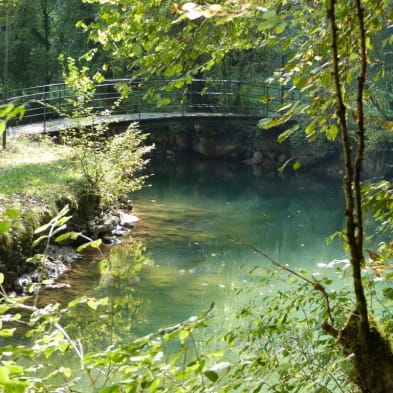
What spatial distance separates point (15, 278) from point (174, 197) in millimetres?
8833

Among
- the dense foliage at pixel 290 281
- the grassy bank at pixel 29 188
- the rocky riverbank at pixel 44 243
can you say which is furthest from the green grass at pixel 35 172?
the dense foliage at pixel 290 281

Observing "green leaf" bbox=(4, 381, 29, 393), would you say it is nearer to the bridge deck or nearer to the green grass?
the green grass

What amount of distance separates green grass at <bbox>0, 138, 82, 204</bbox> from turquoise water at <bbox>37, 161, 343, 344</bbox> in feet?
4.58

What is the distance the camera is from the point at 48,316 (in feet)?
7.96

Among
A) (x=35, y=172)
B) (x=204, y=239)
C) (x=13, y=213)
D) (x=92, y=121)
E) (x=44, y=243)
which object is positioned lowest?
(x=204, y=239)

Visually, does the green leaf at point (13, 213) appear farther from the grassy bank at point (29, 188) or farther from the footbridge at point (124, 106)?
the footbridge at point (124, 106)

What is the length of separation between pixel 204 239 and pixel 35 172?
3.29 metres

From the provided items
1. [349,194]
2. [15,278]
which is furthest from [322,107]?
[15,278]

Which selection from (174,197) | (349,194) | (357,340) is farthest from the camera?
(174,197)

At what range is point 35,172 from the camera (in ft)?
42.4

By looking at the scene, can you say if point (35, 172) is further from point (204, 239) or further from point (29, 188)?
point (204, 239)

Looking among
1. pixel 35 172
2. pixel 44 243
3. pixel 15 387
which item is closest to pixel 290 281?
pixel 15 387

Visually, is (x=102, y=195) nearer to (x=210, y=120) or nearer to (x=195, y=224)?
(x=195, y=224)

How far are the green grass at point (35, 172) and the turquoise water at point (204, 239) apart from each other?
1.39m
